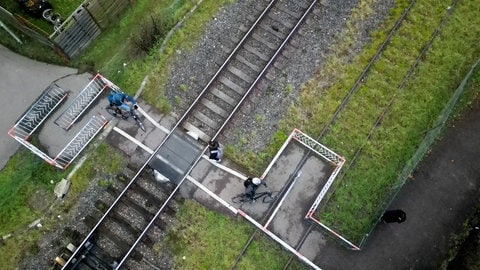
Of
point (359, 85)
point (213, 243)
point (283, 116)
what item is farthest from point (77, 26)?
point (359, 85)

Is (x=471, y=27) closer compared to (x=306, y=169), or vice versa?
(x=306, y=169)

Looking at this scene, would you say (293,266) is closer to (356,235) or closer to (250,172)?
(356,235)

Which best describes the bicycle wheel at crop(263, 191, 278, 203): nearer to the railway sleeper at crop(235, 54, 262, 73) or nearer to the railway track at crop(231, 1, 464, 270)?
the railway track at crop(231, 1, 464, 270)

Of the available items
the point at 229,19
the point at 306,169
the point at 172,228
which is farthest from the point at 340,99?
the point at 172,228

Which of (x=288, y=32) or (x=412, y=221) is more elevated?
(x=288, y=32)

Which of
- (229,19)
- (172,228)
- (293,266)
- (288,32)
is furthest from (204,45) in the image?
(293,266)

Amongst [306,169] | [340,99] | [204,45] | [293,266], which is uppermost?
[340,99]

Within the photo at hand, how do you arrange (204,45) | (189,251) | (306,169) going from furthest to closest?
(204,45) → (306,169) → (189,251)

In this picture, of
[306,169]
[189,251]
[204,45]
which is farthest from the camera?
[204,45]

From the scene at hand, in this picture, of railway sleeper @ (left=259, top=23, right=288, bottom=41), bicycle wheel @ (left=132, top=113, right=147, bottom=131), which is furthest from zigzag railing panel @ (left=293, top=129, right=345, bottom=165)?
bicycle wheel @ (left=132, top=113, right=147, bottom=131)
